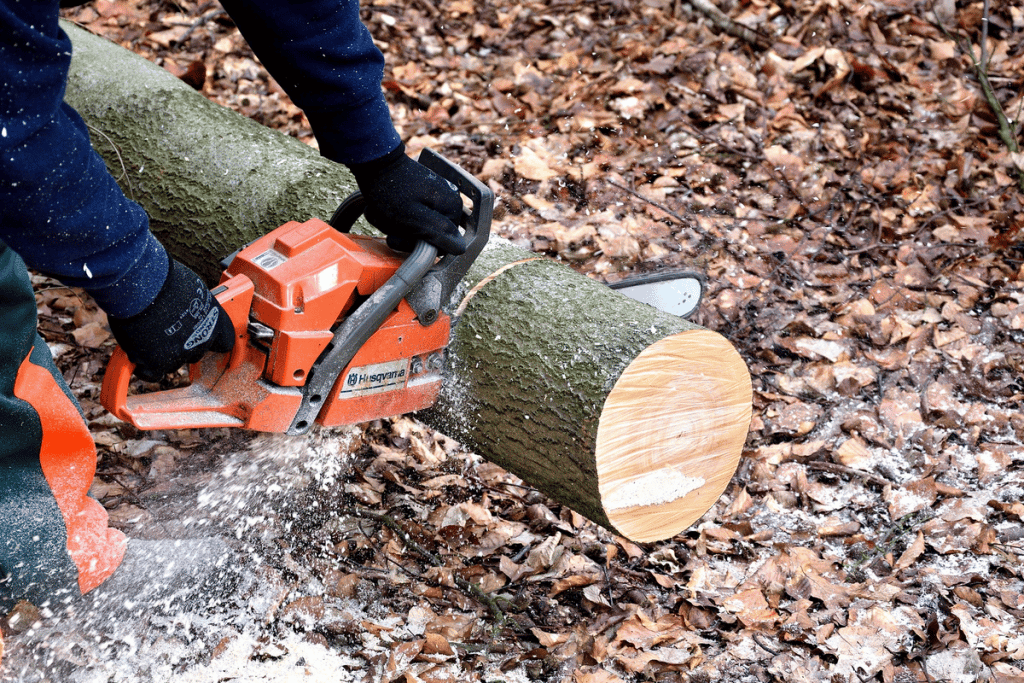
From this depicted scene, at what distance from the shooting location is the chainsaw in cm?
225

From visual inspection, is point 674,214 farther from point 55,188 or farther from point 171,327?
point 55,188

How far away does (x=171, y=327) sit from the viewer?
2121mm

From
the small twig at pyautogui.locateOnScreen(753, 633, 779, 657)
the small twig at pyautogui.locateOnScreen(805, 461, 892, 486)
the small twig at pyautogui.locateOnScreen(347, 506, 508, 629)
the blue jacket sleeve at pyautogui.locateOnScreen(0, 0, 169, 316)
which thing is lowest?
the small twig at pyautogui.locateOnScreen(347, 506, 508, 629)

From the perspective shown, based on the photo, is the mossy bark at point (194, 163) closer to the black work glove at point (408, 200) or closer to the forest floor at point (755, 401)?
the black work glove at point (408, 200)

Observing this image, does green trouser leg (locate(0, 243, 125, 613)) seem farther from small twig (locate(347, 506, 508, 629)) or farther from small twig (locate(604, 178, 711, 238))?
small twig (locate(604, 178, 711, 238))

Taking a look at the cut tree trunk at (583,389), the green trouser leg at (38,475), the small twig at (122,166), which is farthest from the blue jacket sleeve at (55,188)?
the small twig at (122,166)

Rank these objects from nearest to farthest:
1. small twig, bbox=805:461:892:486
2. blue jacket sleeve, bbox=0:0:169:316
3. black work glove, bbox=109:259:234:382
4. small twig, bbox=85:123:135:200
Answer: blue jacket sleeve, bbox=0:0:169:316, black work glove, bbox=109:259:234:382, small twig, bbox=805:461:892:486, small twig, bbox=85:123:135:200

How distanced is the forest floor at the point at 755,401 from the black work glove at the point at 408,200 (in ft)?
3.34

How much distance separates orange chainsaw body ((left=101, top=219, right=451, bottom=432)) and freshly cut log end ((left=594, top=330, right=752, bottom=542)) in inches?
26.7

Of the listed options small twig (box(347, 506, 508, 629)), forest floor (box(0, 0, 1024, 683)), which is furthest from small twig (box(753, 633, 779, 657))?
small twig (box(347, 506, 508, 629))

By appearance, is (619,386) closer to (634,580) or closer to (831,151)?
(634,580)

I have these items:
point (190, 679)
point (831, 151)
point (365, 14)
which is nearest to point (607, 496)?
point (190, 679)

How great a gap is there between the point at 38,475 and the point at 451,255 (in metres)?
1.34

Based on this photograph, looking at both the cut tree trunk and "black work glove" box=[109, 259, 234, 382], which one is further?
the cut tree trunk
